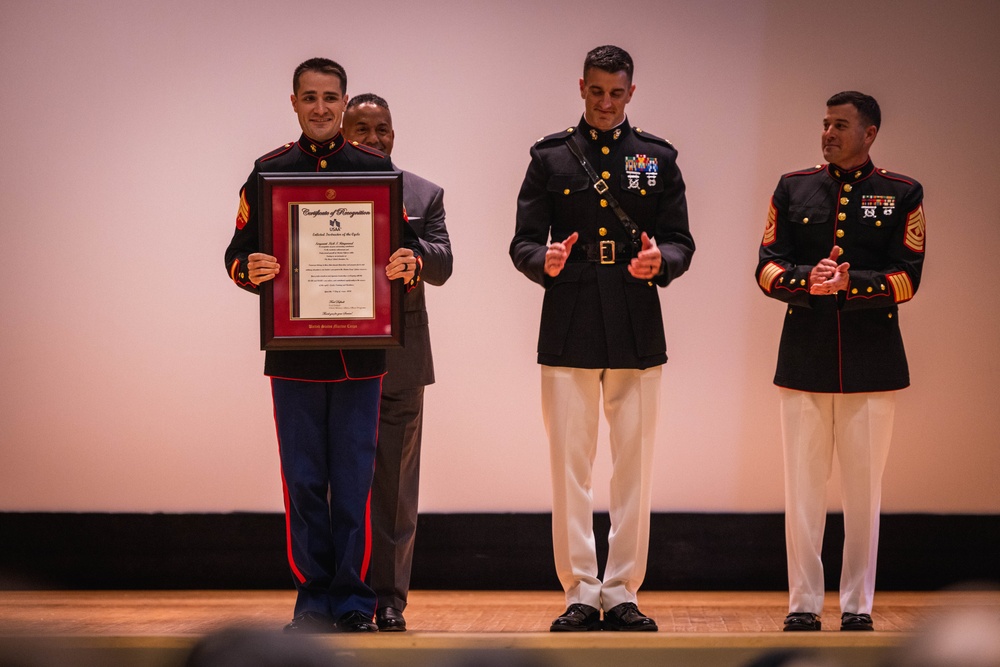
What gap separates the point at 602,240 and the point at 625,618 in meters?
1.09

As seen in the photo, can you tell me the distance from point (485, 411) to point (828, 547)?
1460 millimetres

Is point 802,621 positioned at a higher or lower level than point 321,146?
lower

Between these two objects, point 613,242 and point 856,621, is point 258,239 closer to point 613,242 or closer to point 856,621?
point 613,242

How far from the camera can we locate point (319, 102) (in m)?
2.99

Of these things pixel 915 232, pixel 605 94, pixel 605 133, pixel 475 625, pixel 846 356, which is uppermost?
pixel 605 94

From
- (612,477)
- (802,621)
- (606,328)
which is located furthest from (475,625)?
(606,328)

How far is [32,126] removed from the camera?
4.46m

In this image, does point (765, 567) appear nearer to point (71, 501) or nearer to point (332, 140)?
point (332, 140)

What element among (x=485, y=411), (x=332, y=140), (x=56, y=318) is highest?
(x=332, y=140)

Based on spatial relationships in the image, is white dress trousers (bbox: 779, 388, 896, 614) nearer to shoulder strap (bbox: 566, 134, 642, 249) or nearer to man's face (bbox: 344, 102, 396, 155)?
shoulder strap (bbox: 566, 134, 642, 249)

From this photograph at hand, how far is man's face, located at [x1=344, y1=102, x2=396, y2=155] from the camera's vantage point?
3.59 m

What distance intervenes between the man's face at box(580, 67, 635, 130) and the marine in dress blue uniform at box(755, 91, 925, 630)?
68cm

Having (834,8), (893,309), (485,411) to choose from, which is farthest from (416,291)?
(834,8)

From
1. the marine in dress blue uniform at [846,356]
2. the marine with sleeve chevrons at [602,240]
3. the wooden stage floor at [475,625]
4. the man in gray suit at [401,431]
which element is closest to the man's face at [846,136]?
the marine in dress blue uniform at [846,356]
